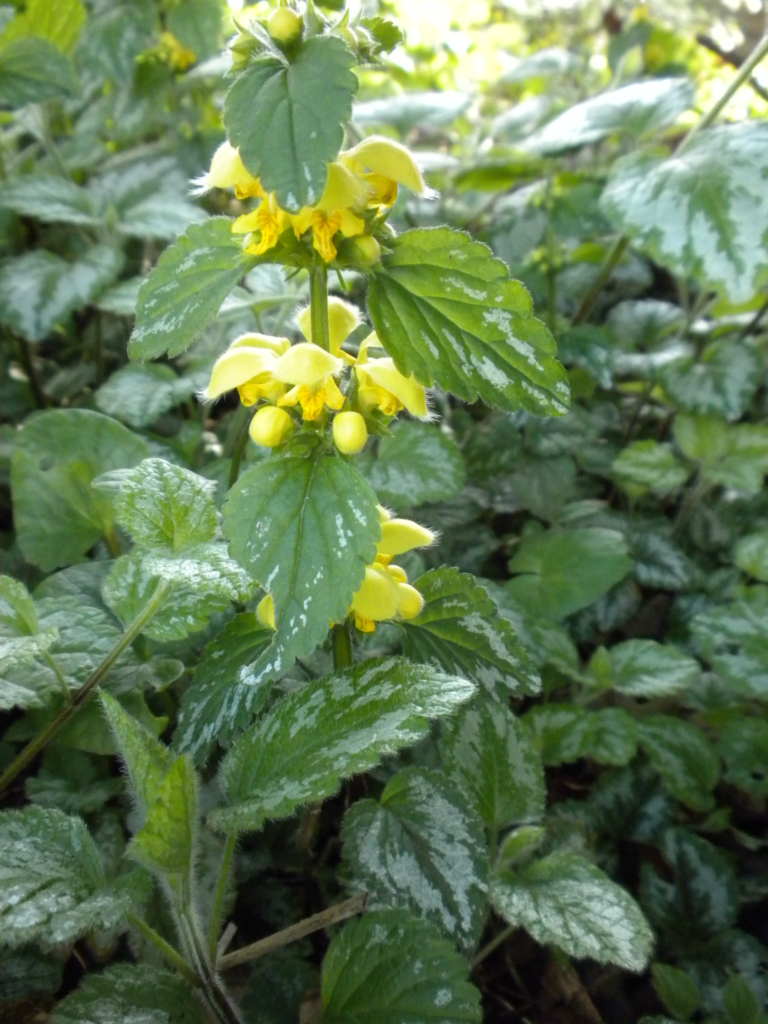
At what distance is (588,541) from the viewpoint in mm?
1235

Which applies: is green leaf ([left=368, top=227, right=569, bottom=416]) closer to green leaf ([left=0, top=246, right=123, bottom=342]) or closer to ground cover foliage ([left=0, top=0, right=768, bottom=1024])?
ground cover foliage ([left=0, top=0, right=768, bottom=1024])

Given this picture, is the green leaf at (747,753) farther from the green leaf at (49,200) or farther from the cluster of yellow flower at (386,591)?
the green leaf at (49,200)

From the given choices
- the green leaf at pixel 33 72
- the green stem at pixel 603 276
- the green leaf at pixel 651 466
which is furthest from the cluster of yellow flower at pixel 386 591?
the green leaf at pixel 33 72

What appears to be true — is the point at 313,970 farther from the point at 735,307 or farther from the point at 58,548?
the point at 735,307

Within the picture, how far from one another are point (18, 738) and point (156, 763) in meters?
0.40

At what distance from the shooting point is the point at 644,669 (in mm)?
1087

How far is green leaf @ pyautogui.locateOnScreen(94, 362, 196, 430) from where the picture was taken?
113 cm

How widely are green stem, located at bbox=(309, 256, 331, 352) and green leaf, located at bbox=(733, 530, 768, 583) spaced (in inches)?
35.8

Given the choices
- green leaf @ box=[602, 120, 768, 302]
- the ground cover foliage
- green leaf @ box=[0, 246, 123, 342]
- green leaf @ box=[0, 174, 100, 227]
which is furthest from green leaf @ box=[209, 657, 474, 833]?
green leaf @ box=[0, 174, 100, 227]

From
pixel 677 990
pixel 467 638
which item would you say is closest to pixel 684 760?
pixel 677 990

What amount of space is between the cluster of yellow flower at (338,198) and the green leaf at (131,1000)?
631mm

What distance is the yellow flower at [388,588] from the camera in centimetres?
69

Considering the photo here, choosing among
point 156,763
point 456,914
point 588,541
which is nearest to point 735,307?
point 588,541

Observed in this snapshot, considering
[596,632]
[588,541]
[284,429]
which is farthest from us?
[596,632]
